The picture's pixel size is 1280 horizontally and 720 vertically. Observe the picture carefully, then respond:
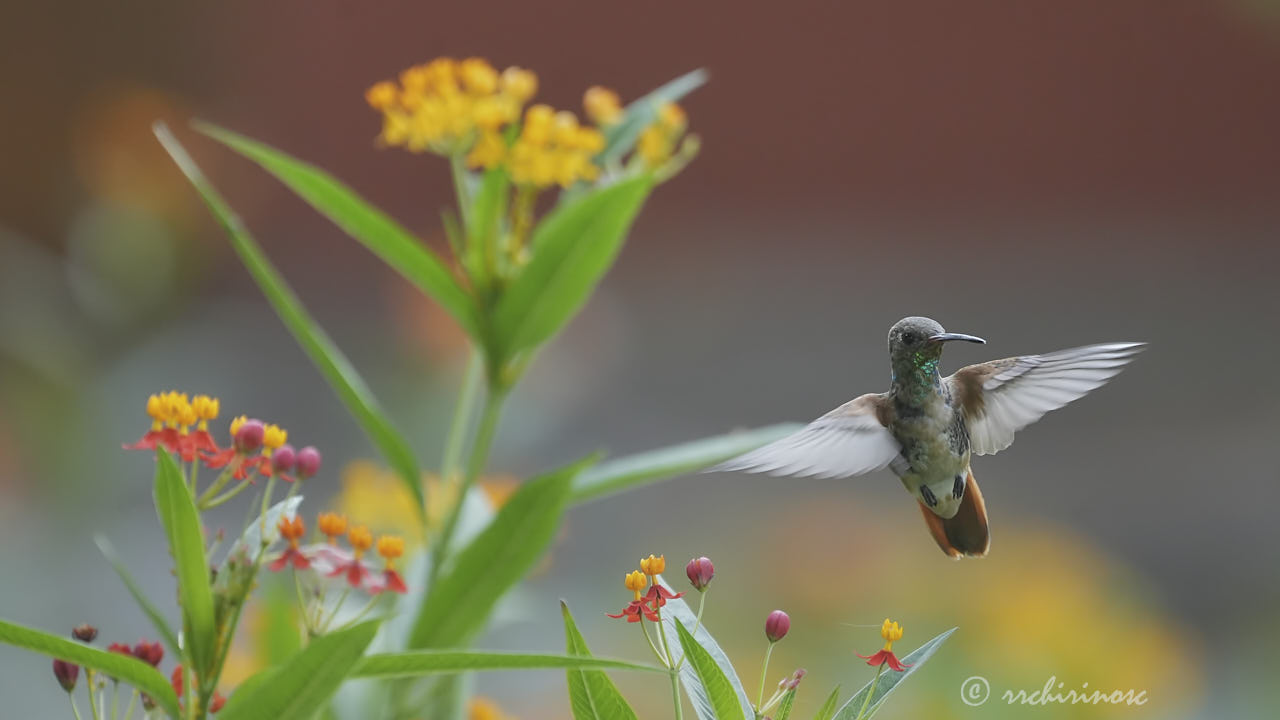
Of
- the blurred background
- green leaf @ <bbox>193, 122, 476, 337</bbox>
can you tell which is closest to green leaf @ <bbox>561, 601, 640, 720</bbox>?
green leaf @ <bbox>193, 122, 476, 337</bbox>

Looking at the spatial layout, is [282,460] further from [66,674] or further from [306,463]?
[66,674]

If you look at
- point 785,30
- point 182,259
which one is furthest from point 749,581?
point 785,30

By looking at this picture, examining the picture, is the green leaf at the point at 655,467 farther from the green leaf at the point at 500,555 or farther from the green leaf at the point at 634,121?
the green leaf at the point at 634,121

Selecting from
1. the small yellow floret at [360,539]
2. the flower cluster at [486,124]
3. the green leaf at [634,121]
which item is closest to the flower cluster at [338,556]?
the small yellow floret at [360,539]

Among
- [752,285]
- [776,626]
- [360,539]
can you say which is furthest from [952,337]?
[752,285]

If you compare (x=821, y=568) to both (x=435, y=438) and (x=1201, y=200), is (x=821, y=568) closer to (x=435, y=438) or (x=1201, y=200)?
(x=435, y=438)
